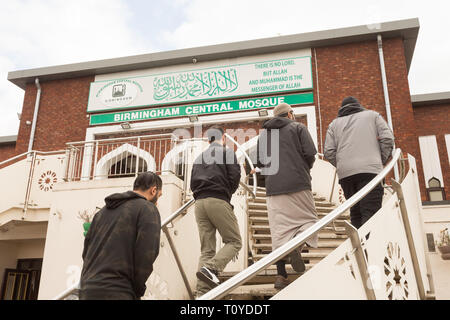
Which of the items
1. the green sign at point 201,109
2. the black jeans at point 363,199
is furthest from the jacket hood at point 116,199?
the green sign at point 201,109

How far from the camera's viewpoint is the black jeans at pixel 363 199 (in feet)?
12.5

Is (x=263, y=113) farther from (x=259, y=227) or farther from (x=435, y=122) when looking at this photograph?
(x=259, y=227)

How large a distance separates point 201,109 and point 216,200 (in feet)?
30.3

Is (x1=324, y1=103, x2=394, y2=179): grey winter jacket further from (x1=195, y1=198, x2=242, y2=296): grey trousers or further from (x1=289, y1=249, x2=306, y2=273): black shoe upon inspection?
(x1=195, y1=198, x2=242, y2=296): grey trousers

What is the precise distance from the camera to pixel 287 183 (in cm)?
395

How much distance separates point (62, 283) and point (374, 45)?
1051 centimetres

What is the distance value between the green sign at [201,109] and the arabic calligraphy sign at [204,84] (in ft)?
0.68

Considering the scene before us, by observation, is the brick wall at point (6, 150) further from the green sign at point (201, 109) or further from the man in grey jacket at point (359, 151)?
the man in grey jacket at point (359, 151)

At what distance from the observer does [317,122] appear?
12.2 metres

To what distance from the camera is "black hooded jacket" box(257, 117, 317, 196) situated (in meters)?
3.95

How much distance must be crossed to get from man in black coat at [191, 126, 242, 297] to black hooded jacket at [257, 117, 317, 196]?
0.40 metres
